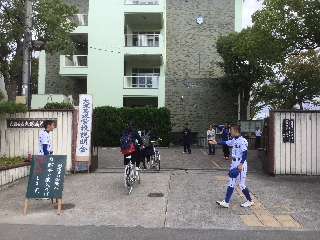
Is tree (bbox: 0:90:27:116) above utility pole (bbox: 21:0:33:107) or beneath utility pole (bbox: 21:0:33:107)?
beneath

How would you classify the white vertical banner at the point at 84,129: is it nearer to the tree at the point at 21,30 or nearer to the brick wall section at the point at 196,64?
the tree at the point at 21,30

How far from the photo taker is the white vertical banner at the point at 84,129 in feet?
38.2

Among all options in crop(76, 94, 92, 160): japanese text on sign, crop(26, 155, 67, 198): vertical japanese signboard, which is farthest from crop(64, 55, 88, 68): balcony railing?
crop(26, 155, 67, 198): vertical japanese signboard

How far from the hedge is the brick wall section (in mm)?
4610

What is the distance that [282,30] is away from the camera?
14.6 metres

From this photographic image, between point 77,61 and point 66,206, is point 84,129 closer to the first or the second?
point 66,206

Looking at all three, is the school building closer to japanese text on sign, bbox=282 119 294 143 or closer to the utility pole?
the utility pole

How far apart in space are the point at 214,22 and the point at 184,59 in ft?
12.8

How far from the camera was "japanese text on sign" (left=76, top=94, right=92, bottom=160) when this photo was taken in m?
11.6

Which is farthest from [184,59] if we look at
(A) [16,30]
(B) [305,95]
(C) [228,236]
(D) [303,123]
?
(C) [228,236]

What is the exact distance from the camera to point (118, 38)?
24.8 meters

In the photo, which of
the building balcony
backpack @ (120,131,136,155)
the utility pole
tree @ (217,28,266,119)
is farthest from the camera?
tree @ (217,28,266,119)

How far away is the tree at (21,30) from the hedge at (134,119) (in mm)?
5912

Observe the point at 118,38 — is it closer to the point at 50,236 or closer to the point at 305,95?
the point at 305,95
